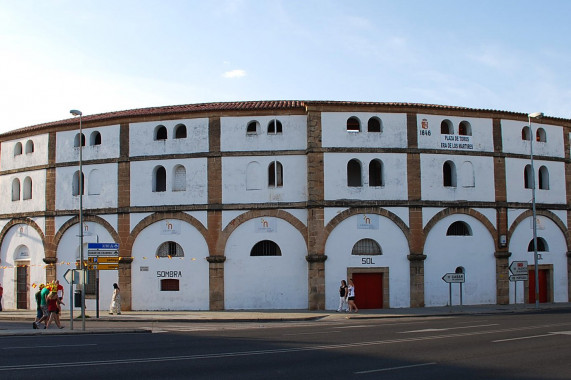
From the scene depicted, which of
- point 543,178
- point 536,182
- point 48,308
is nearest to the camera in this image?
point 48,308

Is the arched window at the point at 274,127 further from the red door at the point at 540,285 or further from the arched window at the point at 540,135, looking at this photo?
the red door at the point at 540,285

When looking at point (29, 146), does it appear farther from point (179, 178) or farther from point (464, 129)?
point (464, 129)

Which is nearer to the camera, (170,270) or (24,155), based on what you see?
(170,270)

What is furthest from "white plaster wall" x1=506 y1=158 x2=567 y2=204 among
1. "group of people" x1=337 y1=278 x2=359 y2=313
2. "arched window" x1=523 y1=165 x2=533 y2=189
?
"group of people" x1=337 y1=278 x2=359 y2=313

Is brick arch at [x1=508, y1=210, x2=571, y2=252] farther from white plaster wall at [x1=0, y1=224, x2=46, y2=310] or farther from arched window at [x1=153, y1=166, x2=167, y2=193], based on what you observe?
white plaster wall at [x1=0, y1=224, x2=46, y2=310]

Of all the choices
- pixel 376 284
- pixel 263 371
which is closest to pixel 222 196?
pixel 376 284

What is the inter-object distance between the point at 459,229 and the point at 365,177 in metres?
6.04

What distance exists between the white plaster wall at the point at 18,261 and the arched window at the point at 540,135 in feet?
94.6

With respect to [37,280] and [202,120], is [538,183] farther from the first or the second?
[37,280]

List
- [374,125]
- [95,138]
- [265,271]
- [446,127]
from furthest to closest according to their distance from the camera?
[95,138] → [446,127] → [374,125] → [265,271]

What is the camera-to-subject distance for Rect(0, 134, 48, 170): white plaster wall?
35.3 metres

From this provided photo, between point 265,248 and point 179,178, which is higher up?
point 179,178

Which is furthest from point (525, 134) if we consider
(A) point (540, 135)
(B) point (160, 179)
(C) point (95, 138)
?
(C) point (95, 138)

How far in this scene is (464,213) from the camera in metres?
32.7
